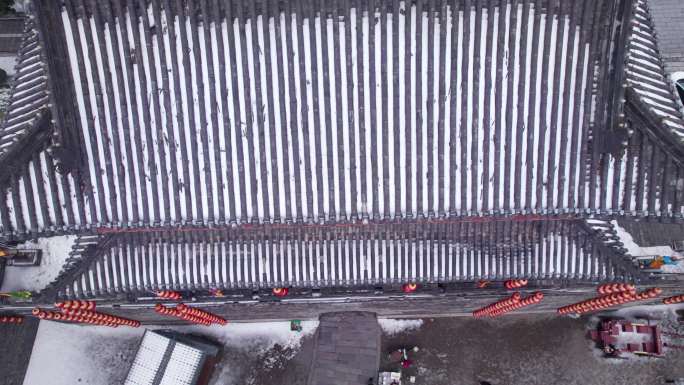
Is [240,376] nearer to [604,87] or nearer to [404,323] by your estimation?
[404,323]

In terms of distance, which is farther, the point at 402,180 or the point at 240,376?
the point at 240,376

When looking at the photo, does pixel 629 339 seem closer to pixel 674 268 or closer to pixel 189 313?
pixel 674 268

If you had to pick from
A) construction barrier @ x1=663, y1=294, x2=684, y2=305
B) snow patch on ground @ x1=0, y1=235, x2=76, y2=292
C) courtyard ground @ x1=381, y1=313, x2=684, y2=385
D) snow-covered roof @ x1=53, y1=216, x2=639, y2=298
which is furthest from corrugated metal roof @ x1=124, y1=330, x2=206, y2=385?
construction barrier @ x1=663, y1=294, x2=684, y2=305

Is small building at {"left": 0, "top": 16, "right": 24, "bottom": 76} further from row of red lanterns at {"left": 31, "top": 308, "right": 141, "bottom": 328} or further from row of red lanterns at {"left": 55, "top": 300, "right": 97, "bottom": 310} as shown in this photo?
row of red lanterns at {"left": 55, "top": 300, "right": 97, "bottom": 310}

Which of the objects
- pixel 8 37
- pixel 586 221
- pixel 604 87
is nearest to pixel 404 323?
pixel 586 221

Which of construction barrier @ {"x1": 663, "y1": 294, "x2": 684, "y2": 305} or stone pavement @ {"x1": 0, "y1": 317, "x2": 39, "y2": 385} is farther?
stone pavement @ {"x1": 0, "y1": 317, "x2": 39, "y2": 385}

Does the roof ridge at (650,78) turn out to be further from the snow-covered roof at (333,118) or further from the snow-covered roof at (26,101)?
the snow-covered roof at (26,101)
